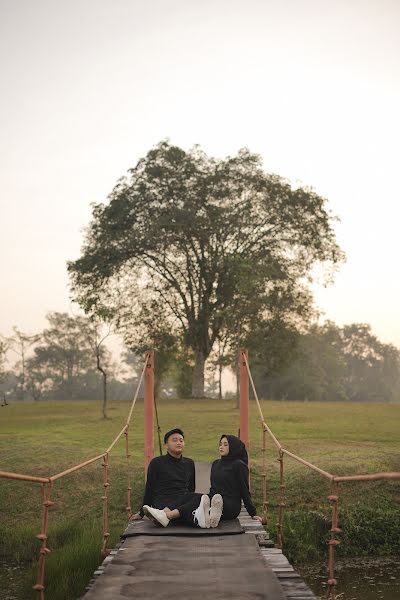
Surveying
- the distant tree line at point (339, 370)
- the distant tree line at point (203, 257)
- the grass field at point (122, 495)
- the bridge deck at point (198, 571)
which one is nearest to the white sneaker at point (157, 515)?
the bridge deck at point (198, 571)

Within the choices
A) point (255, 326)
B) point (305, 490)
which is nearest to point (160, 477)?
point (305, 490)

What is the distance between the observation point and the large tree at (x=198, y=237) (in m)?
30.1

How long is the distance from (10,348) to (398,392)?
4200 cm

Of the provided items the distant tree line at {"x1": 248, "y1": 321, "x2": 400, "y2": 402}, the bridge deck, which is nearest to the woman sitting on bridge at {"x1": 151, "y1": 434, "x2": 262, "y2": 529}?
the bridge deck

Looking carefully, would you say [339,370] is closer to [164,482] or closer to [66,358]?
[66,358]

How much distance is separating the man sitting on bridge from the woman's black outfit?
27 centimetres

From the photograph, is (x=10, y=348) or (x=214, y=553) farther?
(x=10, y=348)

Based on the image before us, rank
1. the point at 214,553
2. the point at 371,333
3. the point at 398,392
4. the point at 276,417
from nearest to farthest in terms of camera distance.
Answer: the point at 214,553 < the point at 276,417 < the point at 371,333 < the point at 398,392

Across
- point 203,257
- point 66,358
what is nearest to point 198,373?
point 203,257

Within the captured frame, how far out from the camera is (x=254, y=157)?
31.3 m

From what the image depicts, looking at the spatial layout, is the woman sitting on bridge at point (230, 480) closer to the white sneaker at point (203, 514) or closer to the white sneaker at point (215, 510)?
the white sneaker at point (215, 510)

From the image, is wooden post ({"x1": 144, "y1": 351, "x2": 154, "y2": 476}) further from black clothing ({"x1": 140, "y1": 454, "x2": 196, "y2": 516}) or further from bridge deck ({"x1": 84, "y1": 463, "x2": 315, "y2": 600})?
bridge deck ({"x1": 84, "y1": 463, "x2": 315, "y2": 600})

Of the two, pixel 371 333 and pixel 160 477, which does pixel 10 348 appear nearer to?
pixel 371 333

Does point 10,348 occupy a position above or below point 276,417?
above
